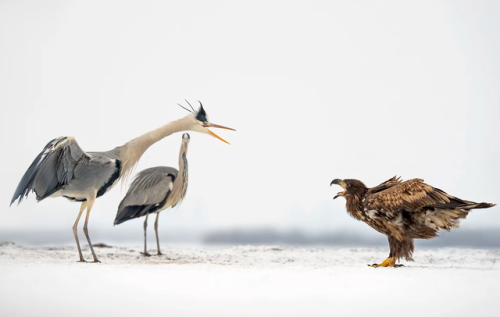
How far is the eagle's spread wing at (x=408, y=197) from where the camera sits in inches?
126

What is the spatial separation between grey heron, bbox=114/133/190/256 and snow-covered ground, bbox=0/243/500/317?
692 millimetres

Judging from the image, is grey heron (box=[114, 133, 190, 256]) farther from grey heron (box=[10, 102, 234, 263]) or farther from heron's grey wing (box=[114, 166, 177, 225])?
grey heron (box=[10, 102, 234, 263])

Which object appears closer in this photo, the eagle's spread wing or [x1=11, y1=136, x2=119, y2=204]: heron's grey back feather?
the eagle's spread wing

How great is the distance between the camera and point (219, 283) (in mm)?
2939

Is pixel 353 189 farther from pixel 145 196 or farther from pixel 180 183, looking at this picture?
pixel 145 196

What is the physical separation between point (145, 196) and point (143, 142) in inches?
17.8

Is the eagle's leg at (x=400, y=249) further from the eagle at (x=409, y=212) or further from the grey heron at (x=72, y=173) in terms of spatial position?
the grey heron at (x=72, y=173)

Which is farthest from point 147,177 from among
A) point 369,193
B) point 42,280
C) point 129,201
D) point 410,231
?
point 410,231

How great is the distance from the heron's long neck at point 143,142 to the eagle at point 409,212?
5.55 ft

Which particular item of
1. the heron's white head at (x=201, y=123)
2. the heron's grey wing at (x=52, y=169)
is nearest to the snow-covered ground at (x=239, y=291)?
the heron's grey wing at (x=52, y=169)

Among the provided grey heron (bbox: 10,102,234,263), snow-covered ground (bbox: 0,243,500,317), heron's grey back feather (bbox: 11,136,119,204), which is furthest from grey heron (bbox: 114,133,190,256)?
snow-covered ground (bbox: 0,243,500,317)

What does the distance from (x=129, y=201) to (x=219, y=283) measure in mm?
1409

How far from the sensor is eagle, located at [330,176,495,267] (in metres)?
3.21

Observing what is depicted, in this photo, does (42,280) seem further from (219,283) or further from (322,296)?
(322,296)
